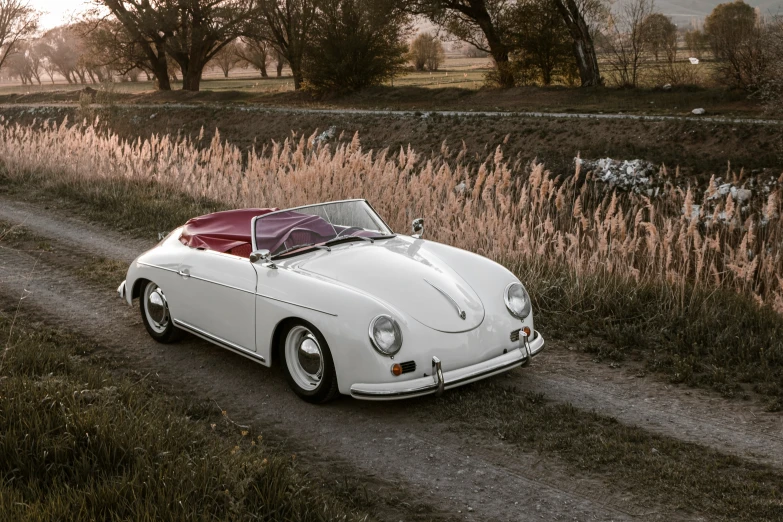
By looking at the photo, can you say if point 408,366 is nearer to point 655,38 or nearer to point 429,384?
point 429,384

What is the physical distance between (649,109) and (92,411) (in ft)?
77.7

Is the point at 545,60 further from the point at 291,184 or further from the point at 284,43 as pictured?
the point at 291,184

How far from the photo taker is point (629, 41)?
29.8 m

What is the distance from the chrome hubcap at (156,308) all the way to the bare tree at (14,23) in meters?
56.7

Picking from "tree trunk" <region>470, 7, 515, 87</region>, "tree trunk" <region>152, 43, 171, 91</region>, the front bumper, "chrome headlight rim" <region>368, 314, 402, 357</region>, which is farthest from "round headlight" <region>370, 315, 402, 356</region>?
"tree trunk" <region>152, 43, 171, 91</region>

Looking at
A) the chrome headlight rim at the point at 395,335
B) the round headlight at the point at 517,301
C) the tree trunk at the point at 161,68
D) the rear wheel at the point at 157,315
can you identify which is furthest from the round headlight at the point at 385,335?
the tree trunk at the point at 161,68

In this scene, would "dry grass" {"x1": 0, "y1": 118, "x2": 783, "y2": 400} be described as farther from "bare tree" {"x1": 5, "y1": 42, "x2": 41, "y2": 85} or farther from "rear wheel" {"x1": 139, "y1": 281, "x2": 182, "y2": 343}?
"bare tree" {"x1": 5, "y1": 42, "x2": 41, "y2": 85}

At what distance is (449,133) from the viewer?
2414cm

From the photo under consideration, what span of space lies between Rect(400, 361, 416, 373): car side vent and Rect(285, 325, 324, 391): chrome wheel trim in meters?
0.58

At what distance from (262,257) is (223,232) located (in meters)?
0.89

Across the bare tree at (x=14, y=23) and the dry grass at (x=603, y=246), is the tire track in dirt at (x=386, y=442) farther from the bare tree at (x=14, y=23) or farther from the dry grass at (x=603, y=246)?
the bare tree at (x=14, y=23)

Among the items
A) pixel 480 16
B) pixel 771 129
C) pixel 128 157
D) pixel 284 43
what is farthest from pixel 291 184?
pixel 284 43

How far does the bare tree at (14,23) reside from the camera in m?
53.6

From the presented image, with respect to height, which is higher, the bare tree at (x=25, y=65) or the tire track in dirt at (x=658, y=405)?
the bare tree at (x=25, y=65)
